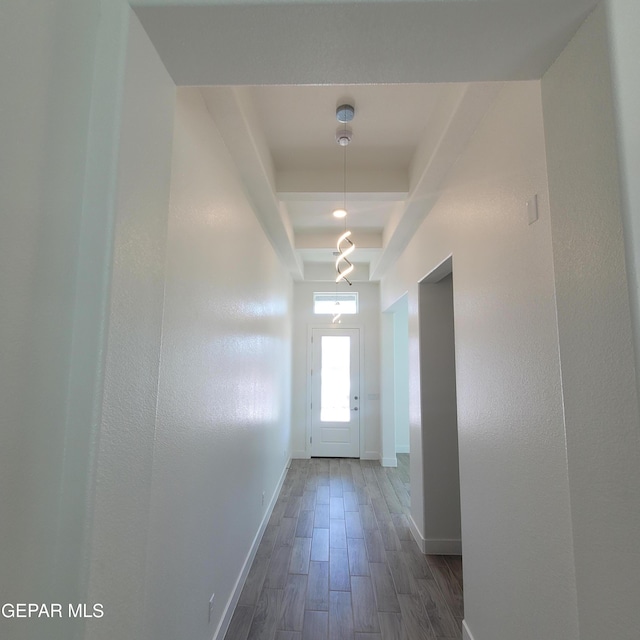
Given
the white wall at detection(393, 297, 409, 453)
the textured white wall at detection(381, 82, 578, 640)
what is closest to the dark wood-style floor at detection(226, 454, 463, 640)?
the textured white wall at detection(381, 82, 578, 640)

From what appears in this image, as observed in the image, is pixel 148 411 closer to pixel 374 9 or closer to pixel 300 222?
pixel 374 9

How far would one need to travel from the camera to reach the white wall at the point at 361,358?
18.8ft

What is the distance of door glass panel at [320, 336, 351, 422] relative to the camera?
5.80 m

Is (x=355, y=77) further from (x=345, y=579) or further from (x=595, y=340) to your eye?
(x=345, y=579)

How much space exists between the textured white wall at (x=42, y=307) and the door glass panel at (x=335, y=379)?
5.23 m

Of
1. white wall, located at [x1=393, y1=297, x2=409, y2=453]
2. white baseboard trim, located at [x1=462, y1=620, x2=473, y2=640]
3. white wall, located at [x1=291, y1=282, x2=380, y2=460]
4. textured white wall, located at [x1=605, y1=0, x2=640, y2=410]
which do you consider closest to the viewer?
textured white wall, located at [x1=605, y1=0, x2=640, y2=410]

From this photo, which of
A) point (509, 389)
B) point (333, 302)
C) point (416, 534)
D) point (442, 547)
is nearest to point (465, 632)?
point (442, 547)

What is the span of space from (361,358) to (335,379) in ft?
1.92

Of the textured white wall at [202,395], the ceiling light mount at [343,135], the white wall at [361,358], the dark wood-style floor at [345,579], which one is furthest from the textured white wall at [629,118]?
the white wall at [361,358]

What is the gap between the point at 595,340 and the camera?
2.84 ft

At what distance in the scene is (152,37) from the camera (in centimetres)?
93

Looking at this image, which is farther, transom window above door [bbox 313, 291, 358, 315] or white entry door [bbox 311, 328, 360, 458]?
transom window above door [bbox 313, 291, 358, 315]

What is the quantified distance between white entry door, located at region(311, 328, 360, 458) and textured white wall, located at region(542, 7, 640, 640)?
16.1 ft

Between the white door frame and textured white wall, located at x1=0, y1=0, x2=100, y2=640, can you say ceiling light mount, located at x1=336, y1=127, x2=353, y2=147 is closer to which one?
textured white wall, located at x1=0, y1=0, x2=100, y2=640
